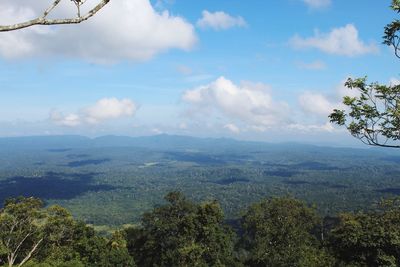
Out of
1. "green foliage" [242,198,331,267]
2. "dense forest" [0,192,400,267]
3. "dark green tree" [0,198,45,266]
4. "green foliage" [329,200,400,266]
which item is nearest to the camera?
"dark green tree" [0,198,45,266]

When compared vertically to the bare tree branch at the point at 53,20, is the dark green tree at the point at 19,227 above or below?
below

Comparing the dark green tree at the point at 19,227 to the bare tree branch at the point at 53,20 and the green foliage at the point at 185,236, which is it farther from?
the bare tree branch at the point at 53,20

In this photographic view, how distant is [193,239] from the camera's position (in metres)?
40.2

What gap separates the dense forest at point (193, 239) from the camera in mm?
36062

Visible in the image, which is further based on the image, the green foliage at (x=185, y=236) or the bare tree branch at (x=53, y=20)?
the green foliage at (x=185, y=236)

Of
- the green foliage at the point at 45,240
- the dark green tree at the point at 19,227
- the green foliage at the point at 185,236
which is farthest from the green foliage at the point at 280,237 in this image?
the dark green tree at the point at 19,227

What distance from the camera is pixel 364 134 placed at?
13.0 m

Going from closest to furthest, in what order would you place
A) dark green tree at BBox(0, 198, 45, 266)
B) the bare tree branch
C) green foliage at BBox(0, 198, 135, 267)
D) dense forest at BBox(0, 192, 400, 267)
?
the bare tree branch
dark green tree at BBox(0, 198, 45, 266)
green foliage at BBox(0, 198, 135, 267)
dense forest at BBox(0, 192, 400, 267)

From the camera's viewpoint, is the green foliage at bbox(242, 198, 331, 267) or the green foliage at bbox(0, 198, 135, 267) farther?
the green foliage at bbox(242, 198, 331, 267)

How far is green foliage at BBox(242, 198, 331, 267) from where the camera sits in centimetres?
3569

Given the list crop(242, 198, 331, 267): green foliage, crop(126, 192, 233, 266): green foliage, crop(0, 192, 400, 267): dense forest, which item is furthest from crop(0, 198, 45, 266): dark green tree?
crop(242, 198, 331, 267): green foliage

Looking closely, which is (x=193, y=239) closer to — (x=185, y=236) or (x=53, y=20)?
(x=185, y=236)

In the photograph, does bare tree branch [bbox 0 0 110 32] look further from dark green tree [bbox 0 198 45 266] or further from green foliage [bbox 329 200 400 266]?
green foliage [bbox 329 200 400 266]

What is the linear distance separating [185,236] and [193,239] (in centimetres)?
94
